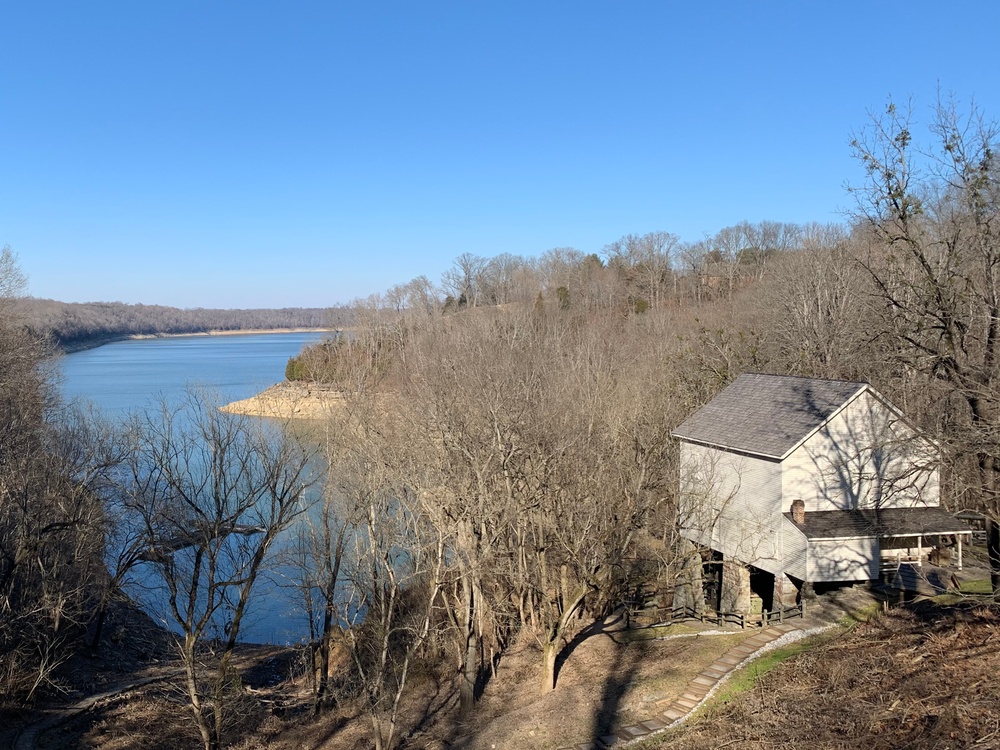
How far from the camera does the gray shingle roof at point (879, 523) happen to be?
61.5 ft

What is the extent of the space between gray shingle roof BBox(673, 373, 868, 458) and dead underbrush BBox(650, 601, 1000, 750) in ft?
18.9

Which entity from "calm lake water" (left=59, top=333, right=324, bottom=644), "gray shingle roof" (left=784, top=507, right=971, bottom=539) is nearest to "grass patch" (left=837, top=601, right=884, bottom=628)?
"gray shingle roof" (left=784, top=507, right=971, bottom=539)

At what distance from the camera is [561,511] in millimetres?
20156

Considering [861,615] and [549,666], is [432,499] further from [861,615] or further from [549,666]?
[861,615]

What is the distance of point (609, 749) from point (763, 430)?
34.5 ft

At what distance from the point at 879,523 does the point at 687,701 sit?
8085 mm

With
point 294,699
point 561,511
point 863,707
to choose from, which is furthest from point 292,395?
point 863,707

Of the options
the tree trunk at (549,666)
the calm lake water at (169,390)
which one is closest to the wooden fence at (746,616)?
the tree trunk at (549,666)

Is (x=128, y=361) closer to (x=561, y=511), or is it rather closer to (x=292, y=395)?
(x=292, y=395)

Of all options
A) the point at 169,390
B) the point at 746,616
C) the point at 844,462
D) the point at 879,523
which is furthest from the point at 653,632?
the point at 169,390

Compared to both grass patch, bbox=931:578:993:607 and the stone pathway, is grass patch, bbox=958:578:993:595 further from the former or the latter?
the stone pathway

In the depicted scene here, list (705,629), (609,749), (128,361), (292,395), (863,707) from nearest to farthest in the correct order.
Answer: (863,707) < (609,749) < (705,629) < (292,395) < (128,361)

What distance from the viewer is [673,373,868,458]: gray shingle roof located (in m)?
19.8

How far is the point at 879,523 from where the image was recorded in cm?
1912
